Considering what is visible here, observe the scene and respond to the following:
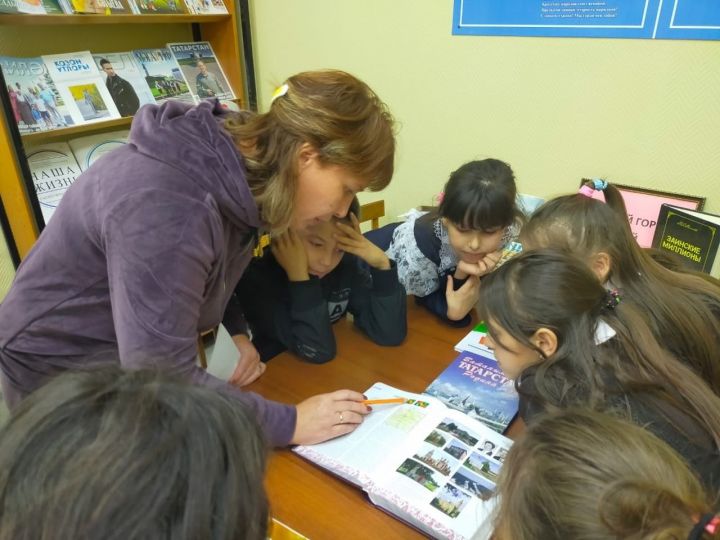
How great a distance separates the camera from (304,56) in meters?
2.49

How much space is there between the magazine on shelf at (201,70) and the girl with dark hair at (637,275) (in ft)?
5.57

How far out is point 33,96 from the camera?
1.87 m

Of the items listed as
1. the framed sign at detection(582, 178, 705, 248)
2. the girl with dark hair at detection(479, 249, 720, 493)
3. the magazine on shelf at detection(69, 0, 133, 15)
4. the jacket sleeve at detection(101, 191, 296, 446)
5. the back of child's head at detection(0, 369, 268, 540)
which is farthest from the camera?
the magazine on shelf at detection(69, 0, 133, 15)

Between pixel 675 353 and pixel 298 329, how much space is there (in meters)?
0.79

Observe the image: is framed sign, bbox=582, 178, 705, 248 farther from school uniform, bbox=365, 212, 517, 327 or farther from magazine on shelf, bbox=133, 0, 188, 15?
magazine on shelf, bbox=133, 0, 188, 15

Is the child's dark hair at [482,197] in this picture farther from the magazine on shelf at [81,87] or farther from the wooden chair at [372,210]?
the magazine on shelf at [81,87]

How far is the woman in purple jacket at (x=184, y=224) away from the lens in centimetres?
76

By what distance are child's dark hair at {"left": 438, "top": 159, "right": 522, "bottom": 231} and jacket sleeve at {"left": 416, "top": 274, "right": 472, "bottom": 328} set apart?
179mm

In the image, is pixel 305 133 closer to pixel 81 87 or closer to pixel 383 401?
pixel 383 401

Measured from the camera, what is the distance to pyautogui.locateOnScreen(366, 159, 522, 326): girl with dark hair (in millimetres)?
1472

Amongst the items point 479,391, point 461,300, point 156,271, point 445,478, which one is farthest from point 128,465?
point 461,300

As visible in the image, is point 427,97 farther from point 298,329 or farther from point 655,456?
point 655,456

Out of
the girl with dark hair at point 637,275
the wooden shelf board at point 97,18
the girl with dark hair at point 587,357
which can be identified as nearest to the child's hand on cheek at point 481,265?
the girl with dark hair at point 637,275

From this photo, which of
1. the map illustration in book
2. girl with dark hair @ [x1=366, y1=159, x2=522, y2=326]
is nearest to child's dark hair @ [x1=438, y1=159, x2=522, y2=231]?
girl with dark hair @ [x1=366, y1=159, x2=522, y2=326]
